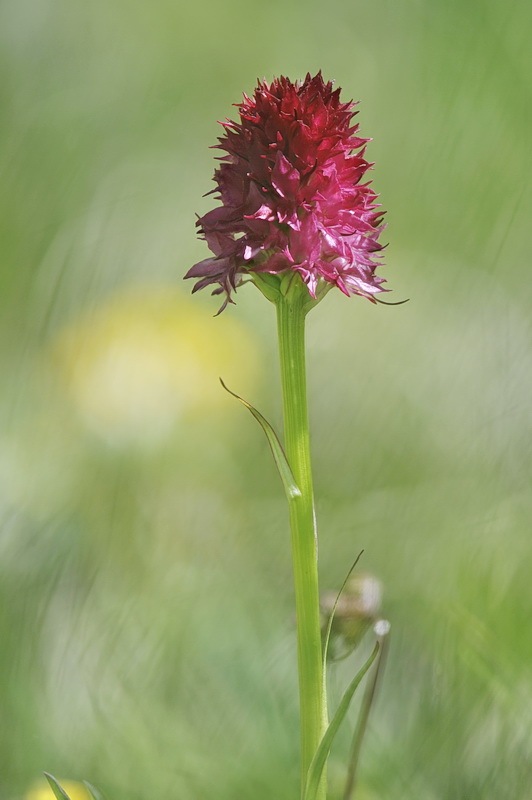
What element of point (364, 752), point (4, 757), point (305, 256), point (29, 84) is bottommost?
point (4, 757)

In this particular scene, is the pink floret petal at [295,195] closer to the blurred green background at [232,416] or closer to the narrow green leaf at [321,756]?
the narrow green leaf at [321,756]

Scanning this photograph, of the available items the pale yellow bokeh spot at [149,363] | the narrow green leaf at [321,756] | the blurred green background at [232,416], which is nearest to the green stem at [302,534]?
the narrow green leaf at [321,756]

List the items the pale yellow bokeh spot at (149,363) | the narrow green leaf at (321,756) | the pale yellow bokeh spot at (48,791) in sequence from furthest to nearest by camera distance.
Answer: the pale yellow bokeh spot at (149,363) < the pale yellow bokeh spot at (48,791) < the narrow green leaf at (321,756)

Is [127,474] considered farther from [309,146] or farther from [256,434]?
[309,146]

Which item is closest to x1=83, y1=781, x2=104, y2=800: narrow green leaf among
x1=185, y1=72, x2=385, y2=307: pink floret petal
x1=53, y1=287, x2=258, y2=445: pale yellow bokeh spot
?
x1=185, y1=72, x2=385, y2=307: pink floret petal

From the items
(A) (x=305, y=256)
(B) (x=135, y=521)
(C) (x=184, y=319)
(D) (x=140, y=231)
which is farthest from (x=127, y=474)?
(A) (x=305, y=256)

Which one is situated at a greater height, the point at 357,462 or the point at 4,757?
the point at 357,462

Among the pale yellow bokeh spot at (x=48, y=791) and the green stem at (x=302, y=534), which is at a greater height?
the green stem at (x=302, y=534)
